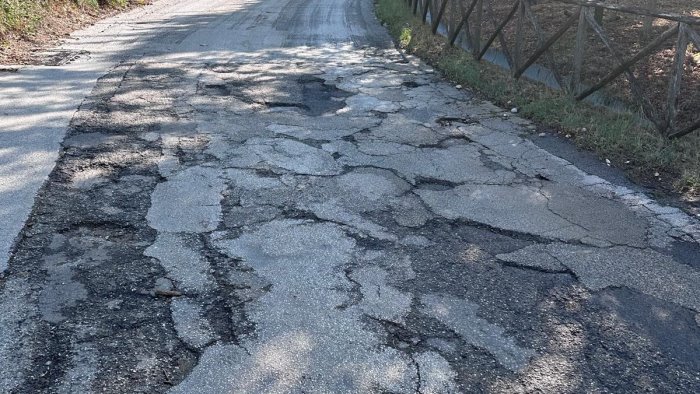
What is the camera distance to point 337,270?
354 cm

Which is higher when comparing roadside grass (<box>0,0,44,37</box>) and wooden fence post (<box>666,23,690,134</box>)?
roadside grass (<box>0,0,44,37</box>)

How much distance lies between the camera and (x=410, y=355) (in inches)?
112

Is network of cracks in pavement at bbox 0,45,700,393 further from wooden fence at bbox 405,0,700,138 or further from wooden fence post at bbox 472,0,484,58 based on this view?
wooden fence post at bbox 472,0,484,58

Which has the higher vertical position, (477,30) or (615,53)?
(615,53)

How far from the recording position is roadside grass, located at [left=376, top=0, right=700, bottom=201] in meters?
5.18

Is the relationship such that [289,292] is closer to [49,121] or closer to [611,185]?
[611,185]

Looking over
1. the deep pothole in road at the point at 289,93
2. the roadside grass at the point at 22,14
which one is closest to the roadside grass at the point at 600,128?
the deep pothole in road at the point at 289,93

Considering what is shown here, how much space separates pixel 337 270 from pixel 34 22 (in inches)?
363

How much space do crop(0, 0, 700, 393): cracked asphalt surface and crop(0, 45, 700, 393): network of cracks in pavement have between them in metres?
0.01

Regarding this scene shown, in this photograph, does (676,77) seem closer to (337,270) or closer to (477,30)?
(477,30)

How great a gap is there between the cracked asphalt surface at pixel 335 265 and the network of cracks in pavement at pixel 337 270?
0.01 meters

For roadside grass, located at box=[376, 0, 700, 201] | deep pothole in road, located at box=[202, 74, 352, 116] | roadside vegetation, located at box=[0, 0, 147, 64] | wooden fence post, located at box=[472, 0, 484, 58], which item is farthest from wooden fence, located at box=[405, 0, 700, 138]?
roadside vegetation, located at box=[0, 0, 147, 64]

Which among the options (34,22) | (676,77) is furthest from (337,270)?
(34,22)

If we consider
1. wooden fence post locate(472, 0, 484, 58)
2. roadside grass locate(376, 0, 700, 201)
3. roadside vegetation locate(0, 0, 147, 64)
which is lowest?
roadside grass locate(376, 0, 700, 201)
